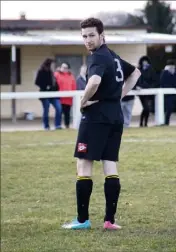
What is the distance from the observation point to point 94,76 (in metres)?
6.73

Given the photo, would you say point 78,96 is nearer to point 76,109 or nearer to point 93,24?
point 76,109

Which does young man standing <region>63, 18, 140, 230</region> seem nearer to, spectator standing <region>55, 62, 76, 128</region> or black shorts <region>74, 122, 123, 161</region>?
black shorts <region>74, 122, 123, 161</region>

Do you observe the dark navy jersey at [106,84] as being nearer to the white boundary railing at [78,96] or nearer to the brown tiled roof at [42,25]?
Result: the white boundary railing at [78,96]

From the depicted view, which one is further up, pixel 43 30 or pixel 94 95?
pixel 94 95

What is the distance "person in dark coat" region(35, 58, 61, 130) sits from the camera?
20406mm

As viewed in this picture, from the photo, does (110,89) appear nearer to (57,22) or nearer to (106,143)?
(106,143)

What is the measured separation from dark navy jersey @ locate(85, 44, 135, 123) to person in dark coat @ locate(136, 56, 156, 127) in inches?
389

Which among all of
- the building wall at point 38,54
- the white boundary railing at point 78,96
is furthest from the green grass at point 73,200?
the building wall at point 38,54

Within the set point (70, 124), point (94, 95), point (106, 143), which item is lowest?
point (70, 124)

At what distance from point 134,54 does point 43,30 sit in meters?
3.44

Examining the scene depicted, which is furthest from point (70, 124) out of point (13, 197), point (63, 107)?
point (13, 197)

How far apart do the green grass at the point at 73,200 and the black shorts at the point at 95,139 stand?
71 centimetres

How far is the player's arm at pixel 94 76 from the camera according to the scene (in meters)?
6.72

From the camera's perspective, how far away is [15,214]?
345 inches
